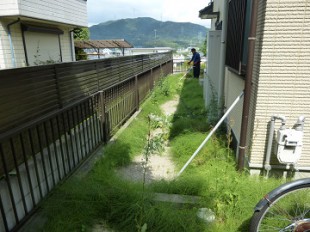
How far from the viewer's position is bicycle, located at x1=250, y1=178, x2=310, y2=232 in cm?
202

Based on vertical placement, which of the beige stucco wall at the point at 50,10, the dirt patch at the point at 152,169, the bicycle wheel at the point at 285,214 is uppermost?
the beige stucco wall at the point at 50,10

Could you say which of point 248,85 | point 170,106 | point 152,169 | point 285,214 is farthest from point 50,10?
point 285,214

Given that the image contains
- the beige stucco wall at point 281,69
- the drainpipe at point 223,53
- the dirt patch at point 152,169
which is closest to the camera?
the beige stucco wall at point 281,69

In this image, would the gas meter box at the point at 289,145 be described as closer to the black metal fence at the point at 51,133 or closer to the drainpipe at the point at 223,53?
the black metal fence at the point at 51,133

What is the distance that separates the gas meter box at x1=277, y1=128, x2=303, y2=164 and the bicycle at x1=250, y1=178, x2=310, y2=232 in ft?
1.56

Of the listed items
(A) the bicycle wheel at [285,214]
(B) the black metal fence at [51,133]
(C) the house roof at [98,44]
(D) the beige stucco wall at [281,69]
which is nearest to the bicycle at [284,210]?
(A) the bicycle wheel at [285,214]

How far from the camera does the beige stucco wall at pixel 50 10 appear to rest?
8.88 metres

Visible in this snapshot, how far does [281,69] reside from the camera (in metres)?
2.94

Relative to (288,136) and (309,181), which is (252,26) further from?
(309,181)

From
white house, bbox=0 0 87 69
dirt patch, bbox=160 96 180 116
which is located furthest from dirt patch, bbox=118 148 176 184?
white house, bbox=0 0 87 69

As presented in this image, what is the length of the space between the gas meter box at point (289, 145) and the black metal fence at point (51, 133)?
2.73 m

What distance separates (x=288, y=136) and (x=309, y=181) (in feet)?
3.00

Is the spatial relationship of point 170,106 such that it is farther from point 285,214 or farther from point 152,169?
point 285,214

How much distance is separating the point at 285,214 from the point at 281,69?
1638mm
